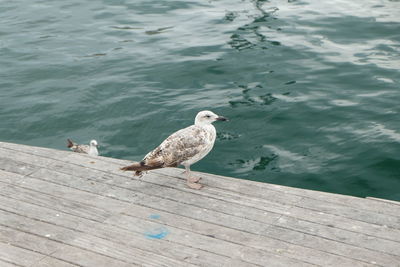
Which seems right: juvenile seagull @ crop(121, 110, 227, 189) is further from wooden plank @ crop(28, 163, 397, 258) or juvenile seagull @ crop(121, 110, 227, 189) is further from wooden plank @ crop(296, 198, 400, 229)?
wooden plank @ crop(28, 163, 397, 258)

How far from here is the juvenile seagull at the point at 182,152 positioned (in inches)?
340

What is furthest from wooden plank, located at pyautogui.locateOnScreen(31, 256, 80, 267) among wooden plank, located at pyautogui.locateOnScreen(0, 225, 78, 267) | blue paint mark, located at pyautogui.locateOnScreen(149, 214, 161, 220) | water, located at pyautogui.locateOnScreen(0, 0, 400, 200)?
water, located at pyautogui.locateOnScreen(0, 0, 400, 200)

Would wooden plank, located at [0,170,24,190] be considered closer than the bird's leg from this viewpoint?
No

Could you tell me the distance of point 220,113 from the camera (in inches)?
594

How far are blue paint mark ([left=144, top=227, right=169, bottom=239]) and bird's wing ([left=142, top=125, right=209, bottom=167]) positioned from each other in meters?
1.32

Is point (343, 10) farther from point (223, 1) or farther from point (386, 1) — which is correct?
point (223, 1)

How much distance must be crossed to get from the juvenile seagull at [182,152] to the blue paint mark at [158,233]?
1.20 m

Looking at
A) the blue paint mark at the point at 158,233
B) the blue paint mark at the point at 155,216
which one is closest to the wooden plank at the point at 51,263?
the blue paint mark at the point at 158,233

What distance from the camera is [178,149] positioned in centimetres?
879

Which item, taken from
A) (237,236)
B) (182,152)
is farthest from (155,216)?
(182,152)

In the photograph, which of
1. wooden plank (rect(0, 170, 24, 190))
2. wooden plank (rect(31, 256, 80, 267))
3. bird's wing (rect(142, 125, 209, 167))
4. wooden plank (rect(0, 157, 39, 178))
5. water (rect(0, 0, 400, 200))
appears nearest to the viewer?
wooden plank (rect(31, 256, 80, 267))

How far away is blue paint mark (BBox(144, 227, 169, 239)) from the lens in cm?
736

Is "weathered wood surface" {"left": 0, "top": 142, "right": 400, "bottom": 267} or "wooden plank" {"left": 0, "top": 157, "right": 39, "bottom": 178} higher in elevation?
"weathered wood surface" {"left": 0, "top": 142, "right": 400, "bottom": 267}

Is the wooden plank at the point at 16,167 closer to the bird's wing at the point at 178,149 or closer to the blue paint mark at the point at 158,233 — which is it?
the bird's wing at the point at 178,149
